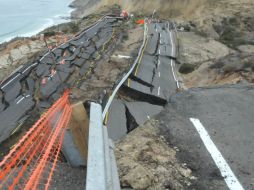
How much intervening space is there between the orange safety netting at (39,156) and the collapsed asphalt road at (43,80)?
36.7 feet

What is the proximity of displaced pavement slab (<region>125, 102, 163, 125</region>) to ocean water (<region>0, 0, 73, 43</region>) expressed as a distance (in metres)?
69.3

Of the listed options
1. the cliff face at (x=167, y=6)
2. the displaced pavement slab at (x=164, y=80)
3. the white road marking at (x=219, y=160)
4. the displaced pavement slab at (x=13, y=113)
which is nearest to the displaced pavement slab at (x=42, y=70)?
the displaced pavement slab at (x=13, y=113)

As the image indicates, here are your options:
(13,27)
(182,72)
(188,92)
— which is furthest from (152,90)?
(13,27)

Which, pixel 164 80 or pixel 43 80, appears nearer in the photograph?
pixel 164 80

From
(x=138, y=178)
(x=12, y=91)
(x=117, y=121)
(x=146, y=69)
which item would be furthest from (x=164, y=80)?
(x=138, y=178)

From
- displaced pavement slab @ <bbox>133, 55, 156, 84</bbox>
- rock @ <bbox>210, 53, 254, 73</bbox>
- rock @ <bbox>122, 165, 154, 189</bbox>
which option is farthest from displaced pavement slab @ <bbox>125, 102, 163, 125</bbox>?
rock @ <bbox>122, 165, 154, 189</bbox>

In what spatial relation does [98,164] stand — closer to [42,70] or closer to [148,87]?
[148,87]

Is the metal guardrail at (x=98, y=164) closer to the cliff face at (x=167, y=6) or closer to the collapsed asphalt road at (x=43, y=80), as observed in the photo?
the collapsed asphalt road at (x=43, y=80)

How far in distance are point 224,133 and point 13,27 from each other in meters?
91.9

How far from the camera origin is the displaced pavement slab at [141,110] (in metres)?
13.5

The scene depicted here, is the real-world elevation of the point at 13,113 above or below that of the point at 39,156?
below

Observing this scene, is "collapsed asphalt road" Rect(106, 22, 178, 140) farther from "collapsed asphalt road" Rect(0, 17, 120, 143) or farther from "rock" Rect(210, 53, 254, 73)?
"collapsed asphalt road" Rect(0, 17, 120, 143)

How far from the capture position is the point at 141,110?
14695 mm

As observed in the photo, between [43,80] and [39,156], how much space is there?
757 inches
